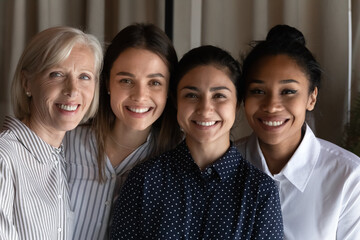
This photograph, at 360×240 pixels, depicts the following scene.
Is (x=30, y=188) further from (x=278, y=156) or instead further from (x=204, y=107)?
(x=278, y=156)

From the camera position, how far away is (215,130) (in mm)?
1740

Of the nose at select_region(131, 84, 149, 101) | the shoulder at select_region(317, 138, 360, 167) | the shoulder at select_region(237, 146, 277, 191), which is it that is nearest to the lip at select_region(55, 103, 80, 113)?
the nose at select_region(131, 84, 149, 101)

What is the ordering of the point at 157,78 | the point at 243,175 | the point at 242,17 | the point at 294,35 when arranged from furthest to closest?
1. the point at 242,17
2. the point at 294,35
3. the point at 157,78
4. the point at 243,175

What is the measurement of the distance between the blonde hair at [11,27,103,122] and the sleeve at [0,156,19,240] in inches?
12.9

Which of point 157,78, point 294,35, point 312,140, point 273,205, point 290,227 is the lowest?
point 290,227

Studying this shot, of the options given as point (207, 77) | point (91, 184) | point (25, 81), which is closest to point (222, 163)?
point (207, 77)

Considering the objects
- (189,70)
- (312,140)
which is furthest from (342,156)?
(189,70)

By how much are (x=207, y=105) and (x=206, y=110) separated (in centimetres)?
2

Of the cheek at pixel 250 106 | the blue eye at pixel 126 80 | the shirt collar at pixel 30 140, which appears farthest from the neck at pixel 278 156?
the shirt collar at pixel 30 140

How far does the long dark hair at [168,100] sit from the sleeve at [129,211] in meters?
0.17

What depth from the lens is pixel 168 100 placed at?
6.61 feet

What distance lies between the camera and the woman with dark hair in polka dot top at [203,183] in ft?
5.52

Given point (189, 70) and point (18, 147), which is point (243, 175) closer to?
point (189, 70)

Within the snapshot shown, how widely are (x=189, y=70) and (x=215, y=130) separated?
24 centimetres
